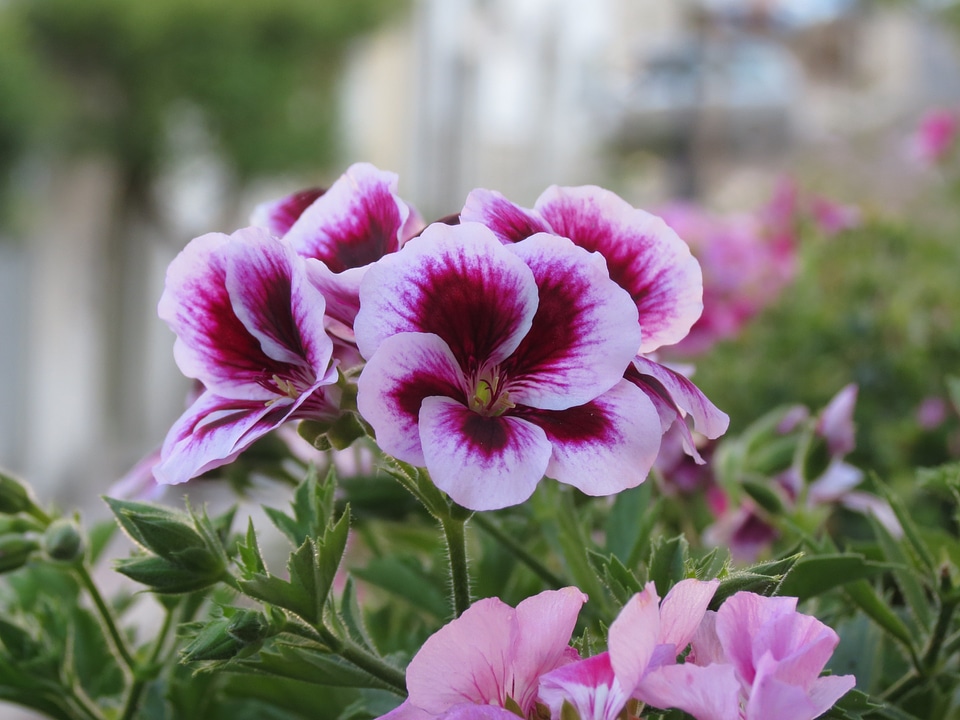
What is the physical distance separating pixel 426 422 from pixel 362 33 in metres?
7.92

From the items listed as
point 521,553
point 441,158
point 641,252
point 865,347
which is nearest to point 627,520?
point 521,553

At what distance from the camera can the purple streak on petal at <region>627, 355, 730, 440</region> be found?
332 mm

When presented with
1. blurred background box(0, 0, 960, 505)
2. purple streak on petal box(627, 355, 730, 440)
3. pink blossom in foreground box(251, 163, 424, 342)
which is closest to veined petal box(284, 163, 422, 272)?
pink blossom in foreground box(251, 163, 424, 342)

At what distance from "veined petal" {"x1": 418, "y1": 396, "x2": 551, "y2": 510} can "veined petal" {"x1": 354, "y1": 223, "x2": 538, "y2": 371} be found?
0.06ft

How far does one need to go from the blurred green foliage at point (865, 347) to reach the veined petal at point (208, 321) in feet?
2.57

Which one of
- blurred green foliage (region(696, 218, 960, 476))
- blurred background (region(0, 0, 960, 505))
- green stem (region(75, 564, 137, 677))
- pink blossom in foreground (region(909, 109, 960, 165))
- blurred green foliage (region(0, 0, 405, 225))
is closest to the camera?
green stem (region(75, 564, 137, 677))

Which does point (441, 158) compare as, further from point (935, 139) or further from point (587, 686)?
point (587, 686)

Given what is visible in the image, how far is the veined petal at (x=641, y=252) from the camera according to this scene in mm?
361

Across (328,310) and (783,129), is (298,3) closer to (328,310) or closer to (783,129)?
(783,129)

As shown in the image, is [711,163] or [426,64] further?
[426,64]

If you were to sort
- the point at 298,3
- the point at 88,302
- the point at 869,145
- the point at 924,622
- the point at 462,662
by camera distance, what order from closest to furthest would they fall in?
the point at 462,662
the point at 924,622
the point at 869,145
the point at 88,302
the point at 298,3

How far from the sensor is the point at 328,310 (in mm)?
346

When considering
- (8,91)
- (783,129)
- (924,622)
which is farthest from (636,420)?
(783,129)

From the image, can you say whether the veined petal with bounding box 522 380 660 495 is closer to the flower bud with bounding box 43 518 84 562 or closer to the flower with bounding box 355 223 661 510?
the flower with bounding box 355 223 661 510
